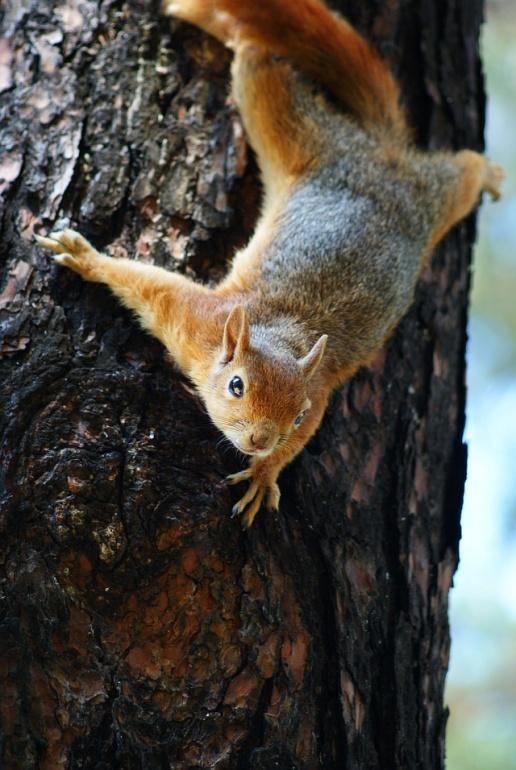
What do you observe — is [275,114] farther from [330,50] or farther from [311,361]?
[311,361]

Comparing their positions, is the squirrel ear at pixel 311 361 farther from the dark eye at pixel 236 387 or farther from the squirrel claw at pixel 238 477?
the squirrel claw at pixel 238 477

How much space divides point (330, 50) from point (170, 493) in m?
2.24

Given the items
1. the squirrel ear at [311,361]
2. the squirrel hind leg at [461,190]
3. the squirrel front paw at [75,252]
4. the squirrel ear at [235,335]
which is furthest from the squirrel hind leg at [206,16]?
the squirrel ear at [311,361]

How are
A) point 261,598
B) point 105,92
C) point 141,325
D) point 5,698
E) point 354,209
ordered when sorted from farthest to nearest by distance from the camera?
1. point 354,209
2. point 105,92
3. point 141,325
4. point 261,598
5. point 5,698

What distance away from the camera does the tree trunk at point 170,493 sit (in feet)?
8.10

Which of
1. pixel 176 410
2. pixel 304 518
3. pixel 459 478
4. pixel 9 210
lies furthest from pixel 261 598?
pixel 9 210

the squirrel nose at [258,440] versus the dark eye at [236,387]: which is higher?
the dark eye at [236,387]

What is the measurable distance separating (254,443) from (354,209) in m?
1.25

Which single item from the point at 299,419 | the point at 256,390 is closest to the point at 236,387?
the point at 256,390

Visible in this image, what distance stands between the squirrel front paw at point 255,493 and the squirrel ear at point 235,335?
423mm

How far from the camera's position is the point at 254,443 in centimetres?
282

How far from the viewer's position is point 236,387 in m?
3.00

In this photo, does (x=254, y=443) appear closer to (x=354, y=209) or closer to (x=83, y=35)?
(x=354, y=209)

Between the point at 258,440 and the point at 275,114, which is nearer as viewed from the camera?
the point at 258,440
